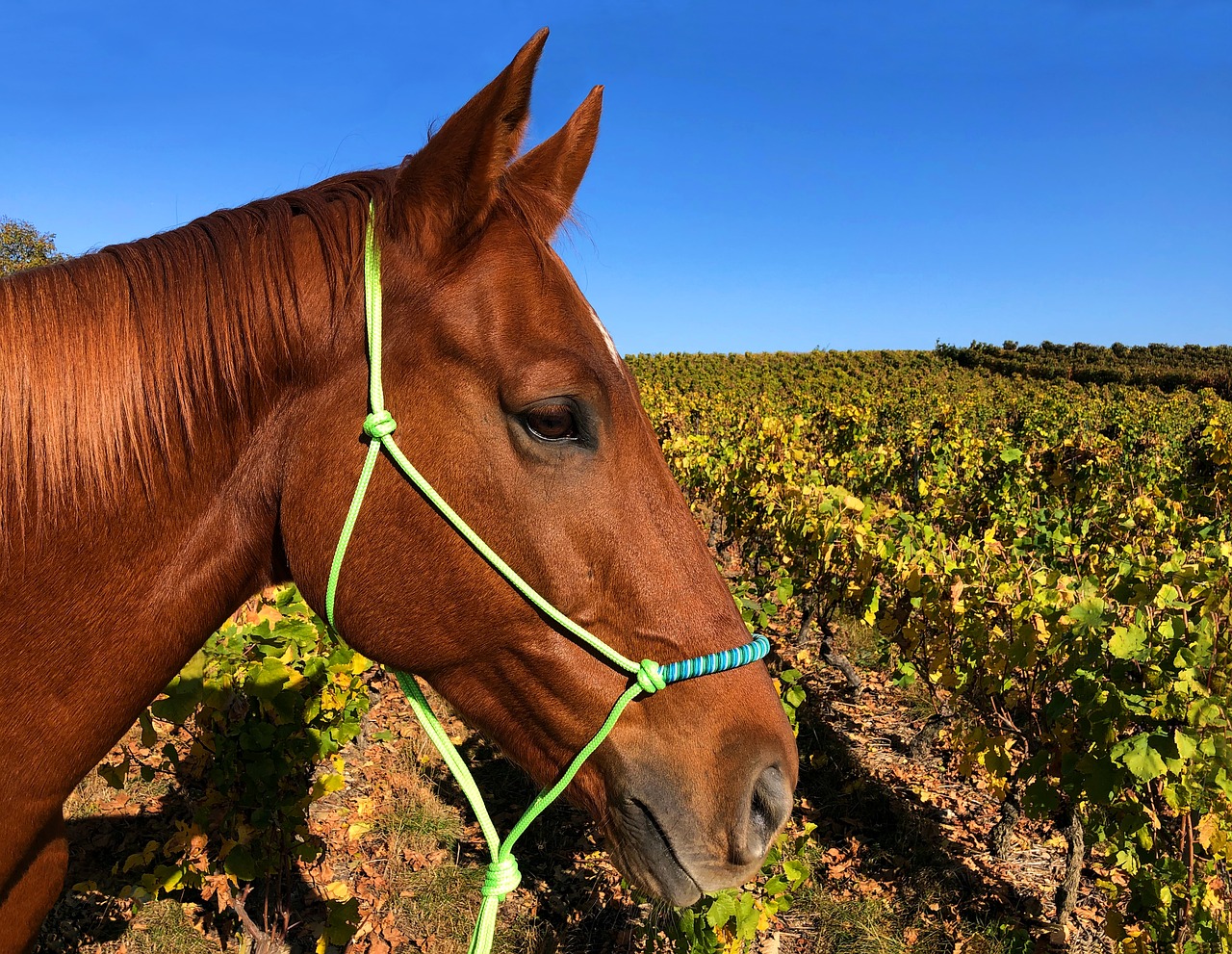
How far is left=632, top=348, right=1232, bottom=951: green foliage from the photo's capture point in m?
2.72

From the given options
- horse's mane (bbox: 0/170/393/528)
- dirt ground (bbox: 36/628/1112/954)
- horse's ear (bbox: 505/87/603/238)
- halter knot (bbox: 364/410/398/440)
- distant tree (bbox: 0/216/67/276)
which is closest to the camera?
horse's mane (bbox: 0/170/393/528)

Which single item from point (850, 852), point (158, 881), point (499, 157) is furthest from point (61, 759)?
point (850, 852)

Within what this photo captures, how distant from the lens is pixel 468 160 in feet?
4.39

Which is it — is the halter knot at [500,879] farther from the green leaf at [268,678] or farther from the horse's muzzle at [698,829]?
the green leaf at [268,678]

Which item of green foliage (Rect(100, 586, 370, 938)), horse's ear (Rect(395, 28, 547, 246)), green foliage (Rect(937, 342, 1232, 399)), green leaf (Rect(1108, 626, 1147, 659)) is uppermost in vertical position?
green foliage (Rect(937, 342, 1232, 399))

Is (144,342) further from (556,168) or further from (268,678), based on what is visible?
(268,678)

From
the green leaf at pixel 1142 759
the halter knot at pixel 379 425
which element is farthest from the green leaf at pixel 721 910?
the halter knot at pixel 379 425

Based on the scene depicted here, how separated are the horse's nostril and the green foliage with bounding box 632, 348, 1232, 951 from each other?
1904mm

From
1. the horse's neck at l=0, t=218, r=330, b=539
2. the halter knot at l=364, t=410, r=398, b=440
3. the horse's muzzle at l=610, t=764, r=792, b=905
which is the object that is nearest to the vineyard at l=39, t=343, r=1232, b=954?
the horse's neck at l=0, t=218, r=330, b=539

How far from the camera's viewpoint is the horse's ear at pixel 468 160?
1258mm

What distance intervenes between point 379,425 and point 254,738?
7.53ft

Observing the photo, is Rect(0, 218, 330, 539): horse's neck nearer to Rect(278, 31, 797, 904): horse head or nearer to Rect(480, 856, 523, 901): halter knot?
Rect(278, 31, 797, 904): horse head

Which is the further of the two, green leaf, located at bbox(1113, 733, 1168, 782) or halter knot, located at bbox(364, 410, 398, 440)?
green leaf, located at bbox(1113, 733, 1168, 782)

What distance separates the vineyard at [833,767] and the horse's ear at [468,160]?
6.66 feet
